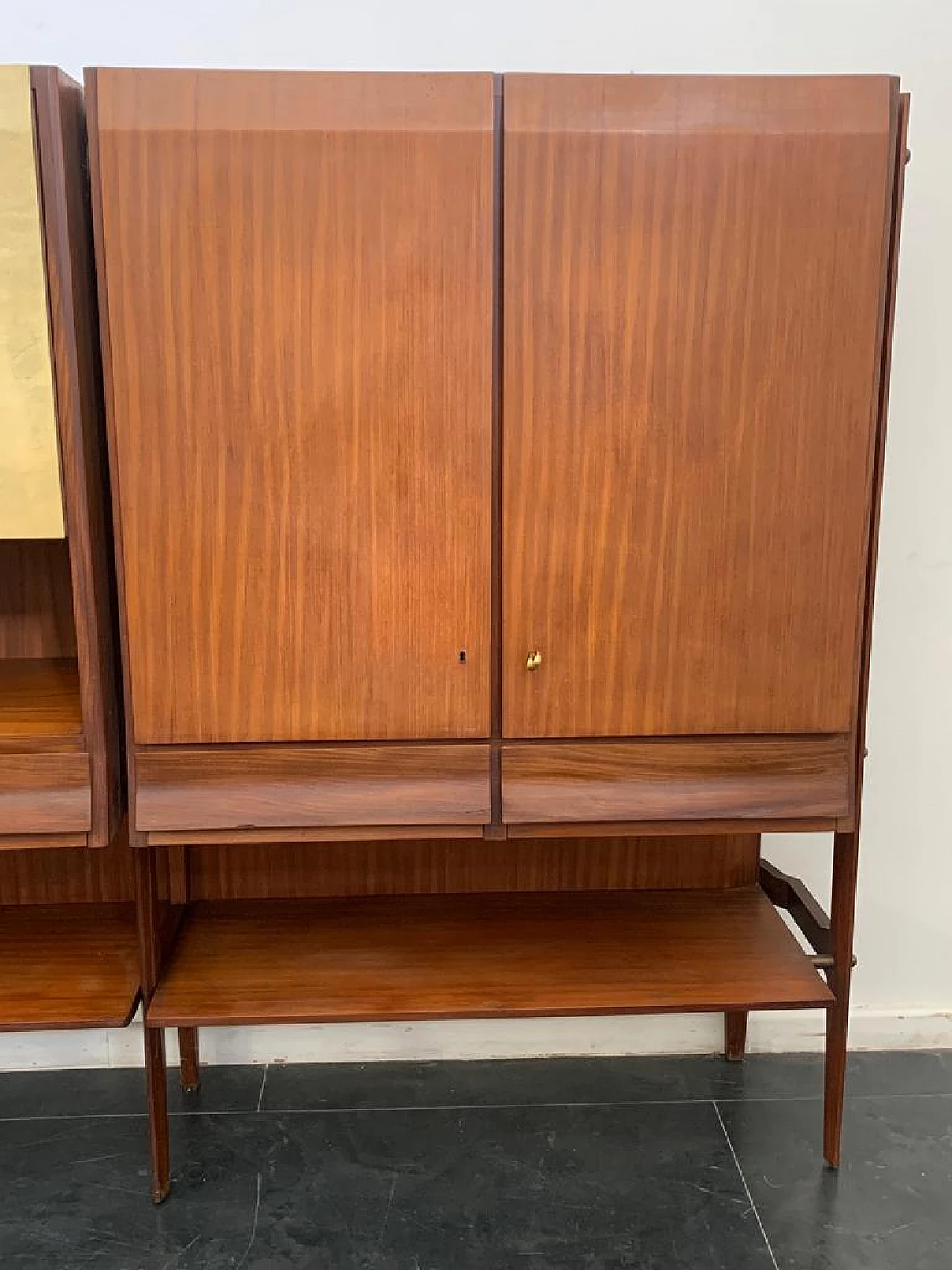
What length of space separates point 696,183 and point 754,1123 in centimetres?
164

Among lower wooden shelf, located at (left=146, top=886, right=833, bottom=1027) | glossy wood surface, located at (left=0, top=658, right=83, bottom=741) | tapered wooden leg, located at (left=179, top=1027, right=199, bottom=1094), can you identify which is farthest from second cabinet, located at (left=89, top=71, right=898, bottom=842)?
tapered wooden leg, located at (left=179, top=1027, right=199, bottom=1094)

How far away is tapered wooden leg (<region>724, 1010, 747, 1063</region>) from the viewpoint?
212 cm

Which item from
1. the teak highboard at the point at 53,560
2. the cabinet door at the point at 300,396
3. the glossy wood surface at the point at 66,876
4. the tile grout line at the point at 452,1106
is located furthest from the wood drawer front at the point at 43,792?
the tile grout line at the point at 452,1106

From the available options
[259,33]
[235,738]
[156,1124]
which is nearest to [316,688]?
[235,738]

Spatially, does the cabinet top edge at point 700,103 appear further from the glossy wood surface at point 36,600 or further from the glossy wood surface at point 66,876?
the glossy wood surface at point 66,876

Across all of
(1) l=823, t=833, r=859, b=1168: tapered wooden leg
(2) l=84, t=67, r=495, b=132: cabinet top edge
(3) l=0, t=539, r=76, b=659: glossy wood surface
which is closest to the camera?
(2) l=84, t=67, r=495, b=132: cabinet top edge

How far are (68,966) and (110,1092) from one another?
39 cm

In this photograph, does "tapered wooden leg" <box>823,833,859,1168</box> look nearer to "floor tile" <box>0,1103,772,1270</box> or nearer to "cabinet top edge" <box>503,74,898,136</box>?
"floor tile" <box>0,1103,772,1270</box>

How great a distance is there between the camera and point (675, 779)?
1.61m

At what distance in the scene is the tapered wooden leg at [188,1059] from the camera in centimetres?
202

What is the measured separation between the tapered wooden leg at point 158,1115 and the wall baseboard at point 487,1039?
14.3 inches

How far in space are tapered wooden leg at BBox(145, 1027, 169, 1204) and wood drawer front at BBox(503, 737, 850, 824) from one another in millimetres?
716

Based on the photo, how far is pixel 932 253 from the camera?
189cm

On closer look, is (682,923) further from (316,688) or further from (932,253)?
(932,253)
